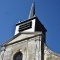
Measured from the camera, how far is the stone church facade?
1573cm

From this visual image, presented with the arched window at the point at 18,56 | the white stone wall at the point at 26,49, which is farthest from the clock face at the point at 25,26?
the arched window at the point at 18,56

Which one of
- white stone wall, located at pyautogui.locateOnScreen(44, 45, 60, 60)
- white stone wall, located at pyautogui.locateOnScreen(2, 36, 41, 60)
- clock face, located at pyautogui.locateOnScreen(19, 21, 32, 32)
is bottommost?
white stone wall, located at pyautogui.locateOnScreen(44, 45, 60, 60)

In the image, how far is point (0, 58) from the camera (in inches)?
679

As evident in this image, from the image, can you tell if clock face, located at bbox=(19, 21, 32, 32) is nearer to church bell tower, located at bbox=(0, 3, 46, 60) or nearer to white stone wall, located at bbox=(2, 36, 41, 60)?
church bell tower, located at bbox=(0, 3, 46, 60)

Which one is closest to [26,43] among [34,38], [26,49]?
[26,49]

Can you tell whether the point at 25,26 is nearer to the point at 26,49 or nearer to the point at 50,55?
the point at 26,49

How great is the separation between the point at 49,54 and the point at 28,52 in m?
1.64

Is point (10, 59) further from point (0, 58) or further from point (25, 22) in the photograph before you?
point (25, 22)

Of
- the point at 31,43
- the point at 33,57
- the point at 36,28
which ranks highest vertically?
the point at 36,28

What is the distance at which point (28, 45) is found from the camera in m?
16.7

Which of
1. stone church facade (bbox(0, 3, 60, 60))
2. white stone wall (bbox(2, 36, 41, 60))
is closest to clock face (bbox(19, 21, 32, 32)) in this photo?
stone church facade (bbox(0, 3, 60, 60))

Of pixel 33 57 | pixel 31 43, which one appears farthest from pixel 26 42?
pixel 33 57

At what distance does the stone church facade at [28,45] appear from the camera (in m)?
15.7

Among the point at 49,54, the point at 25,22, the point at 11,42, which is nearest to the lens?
the point at 49,54
